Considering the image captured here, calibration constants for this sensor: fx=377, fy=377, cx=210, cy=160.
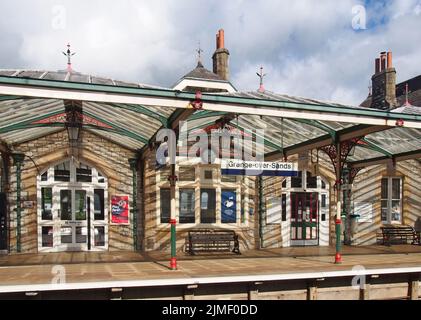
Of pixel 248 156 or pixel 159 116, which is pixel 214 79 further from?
pixel 159 116

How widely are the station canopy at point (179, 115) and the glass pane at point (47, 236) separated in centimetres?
267

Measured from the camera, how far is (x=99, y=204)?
1189 centimetres

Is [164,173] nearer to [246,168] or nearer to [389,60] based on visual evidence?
[246,168]

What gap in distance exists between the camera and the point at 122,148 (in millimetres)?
12070

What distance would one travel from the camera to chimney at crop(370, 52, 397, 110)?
19.5 m

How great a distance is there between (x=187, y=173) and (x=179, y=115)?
4.74 m

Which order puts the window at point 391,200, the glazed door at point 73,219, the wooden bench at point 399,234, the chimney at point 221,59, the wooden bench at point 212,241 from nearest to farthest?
the wooden bench at point 212,241 → the glazed door at point 73,219 → the wooden bench at point 399,234 → the window at point 391,200 → the chimney at point 221,59

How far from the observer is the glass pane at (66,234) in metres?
11.6

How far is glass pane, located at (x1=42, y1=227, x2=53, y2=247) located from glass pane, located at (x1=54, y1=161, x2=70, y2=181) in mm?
1537

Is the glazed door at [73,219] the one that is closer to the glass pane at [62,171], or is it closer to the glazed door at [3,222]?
the glass pane at [62,171]

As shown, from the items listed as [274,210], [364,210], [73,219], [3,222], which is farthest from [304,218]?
[3,222]

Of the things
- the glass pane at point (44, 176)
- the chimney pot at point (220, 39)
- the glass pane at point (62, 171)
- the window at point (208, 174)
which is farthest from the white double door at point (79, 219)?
the chimney pot at point (220, 39)

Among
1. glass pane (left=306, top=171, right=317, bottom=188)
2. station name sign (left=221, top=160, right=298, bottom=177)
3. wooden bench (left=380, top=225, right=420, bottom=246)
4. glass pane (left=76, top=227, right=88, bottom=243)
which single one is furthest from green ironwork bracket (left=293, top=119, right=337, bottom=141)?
glass pane (left=76, top=227, right=88, bottom=243)
